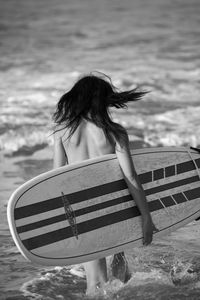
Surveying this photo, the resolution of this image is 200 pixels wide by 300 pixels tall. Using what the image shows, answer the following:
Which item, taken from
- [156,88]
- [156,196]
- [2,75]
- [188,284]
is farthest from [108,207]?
[2,75]

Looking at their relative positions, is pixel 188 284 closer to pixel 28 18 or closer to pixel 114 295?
pixel 114 295

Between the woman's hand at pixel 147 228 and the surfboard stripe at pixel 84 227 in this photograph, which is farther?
the woman's hand at pixel 147 228

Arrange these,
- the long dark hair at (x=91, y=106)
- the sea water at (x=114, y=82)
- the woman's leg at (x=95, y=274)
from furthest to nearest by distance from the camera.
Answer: the sea water at (x=114, y=82) → the woman's leg at (x=95, y=274) → the long dark hair at (x=91, y=106)

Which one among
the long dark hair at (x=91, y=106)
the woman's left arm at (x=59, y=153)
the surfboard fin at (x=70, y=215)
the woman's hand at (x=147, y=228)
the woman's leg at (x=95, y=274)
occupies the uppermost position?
the long dark hair at (x=91, y=106)

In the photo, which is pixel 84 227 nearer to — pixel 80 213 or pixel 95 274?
pixel 80 213

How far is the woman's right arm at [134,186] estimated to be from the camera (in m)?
3.52

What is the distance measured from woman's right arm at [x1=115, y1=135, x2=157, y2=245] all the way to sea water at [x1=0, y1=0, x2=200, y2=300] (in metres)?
0.39

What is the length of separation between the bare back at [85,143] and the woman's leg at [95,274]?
0.59m

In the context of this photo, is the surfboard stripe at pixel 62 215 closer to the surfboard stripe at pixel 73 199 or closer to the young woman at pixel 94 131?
the surfboard stripe at pixel 73 199

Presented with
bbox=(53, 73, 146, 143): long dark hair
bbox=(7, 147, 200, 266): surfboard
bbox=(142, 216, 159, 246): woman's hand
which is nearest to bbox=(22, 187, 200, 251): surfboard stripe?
bbox=(7, 147, 200, 266): surfboard

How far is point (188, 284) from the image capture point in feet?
13.0

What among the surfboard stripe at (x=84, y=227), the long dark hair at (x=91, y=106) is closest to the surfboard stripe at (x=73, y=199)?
the surfboard stripe at (x=84, y=227)

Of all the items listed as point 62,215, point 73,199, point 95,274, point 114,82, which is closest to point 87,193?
point 73,199

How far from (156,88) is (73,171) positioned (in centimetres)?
752
